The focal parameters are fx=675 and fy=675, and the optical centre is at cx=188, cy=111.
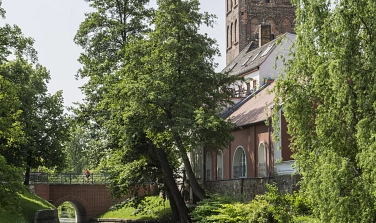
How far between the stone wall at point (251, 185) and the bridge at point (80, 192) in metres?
17.2

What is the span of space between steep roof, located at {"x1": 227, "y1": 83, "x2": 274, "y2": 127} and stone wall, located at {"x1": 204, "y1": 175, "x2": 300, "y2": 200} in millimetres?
3098

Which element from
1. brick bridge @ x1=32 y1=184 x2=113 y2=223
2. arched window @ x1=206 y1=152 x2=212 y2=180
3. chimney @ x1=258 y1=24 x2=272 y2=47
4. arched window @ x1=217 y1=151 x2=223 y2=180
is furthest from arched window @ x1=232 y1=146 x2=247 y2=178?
chimney @ x1=258 y1=24 x2=272 y2=47

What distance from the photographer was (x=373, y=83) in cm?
1811

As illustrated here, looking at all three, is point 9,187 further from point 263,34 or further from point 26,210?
point 263,34

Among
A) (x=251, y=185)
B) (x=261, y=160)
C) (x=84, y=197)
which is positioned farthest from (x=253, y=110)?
(x=84, y=197)

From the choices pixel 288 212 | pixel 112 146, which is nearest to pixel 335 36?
pixel 288 212

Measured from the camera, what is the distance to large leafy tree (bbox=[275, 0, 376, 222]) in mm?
17859

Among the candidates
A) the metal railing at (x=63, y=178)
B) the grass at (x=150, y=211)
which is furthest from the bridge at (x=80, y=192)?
the grass at (x=150, y=211)

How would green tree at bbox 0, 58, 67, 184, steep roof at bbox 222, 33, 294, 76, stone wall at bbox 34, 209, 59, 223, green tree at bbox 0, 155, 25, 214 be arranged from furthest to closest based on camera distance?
steep roof at bbox 222, 33, 294, 76, green tree at bbox 0, 58, 67, 184, stone wall at bbox 34, 209, 59, 223, green tree at bbox 0, 155, 25, 214

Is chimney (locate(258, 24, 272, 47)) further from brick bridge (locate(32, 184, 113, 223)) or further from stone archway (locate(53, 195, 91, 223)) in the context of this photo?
stone archway (locate(53, 195, 91, 223))

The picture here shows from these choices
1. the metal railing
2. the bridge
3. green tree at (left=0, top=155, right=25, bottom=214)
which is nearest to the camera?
green tree at (left=0, top=155, right=25, bottom=214)

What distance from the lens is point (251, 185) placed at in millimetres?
33531

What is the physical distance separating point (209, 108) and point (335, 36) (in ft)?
52.2

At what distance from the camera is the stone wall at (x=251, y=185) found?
1134 inches
